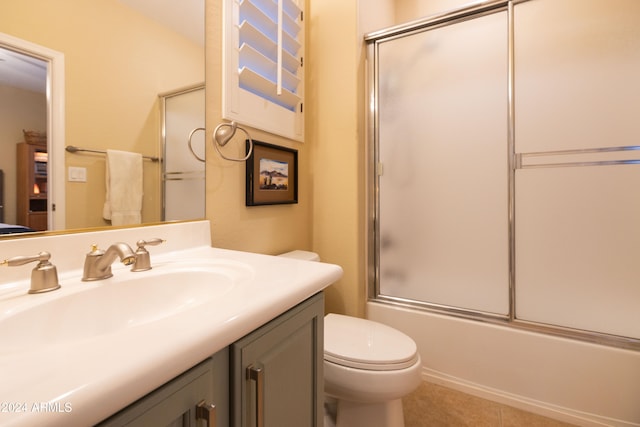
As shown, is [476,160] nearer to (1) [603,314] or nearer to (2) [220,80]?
(1) [603,314]

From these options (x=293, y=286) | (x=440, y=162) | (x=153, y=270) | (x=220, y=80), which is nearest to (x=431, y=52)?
(x=440, y=162)

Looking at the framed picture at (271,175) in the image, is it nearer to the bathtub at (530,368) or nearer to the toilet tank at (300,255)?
the toilet tank at (300,255)

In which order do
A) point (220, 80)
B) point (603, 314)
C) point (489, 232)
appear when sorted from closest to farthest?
1. point (220, 80)
2. point (603, 314)
3. point (489, 232)

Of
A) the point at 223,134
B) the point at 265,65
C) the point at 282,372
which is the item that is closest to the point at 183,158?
the point at 223,134

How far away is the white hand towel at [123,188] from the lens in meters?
0.84

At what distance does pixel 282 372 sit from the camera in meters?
0.65

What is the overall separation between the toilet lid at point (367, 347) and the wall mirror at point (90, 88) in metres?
0.80

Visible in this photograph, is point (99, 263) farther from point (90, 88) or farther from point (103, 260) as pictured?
point (90, 88)

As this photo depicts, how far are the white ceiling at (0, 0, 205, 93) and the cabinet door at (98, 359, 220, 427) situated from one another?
0.74 m

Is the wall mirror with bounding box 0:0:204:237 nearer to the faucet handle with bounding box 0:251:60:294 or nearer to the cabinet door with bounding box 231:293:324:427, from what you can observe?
the faucet handle with bounding box 0:251:60:294

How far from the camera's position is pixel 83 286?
662 millimetres

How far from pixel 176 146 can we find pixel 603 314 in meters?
2.04

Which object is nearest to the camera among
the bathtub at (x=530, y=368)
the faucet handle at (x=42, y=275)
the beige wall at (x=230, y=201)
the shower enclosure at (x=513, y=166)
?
the faucet handle at (x=42, y=275)

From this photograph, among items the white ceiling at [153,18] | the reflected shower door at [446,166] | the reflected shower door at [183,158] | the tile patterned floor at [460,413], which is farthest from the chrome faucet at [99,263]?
the reflected shower door at [446,166]
